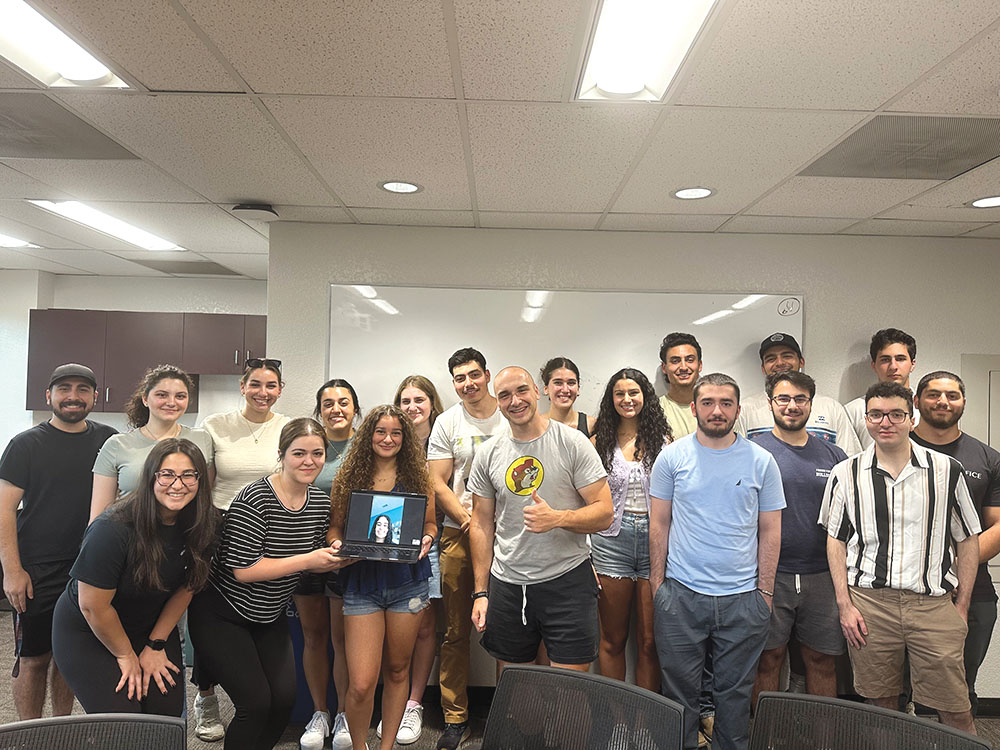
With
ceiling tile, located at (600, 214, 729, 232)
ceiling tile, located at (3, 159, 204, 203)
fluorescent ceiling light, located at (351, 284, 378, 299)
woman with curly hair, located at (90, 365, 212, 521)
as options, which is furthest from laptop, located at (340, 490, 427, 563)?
ceiling tile, located at (600, 214, 729, 232)

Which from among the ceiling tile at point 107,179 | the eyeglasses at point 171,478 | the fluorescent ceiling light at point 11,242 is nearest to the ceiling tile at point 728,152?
the eyeglasses at point 171,478

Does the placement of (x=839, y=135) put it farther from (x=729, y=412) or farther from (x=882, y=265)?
(x=882, y=265)

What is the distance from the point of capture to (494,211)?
3701 millimetres

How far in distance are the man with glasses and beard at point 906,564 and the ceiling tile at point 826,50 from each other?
121 cm

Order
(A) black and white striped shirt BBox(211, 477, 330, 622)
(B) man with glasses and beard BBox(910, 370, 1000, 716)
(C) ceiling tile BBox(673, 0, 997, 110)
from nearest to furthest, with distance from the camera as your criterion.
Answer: (C) ceiling tile BBox(673, 0, 997, 110) → (A) black and white striped shirt BBox(211, 477, 330, 622) → (B) man with glasses and beard BBox(910, 370, 1000, 716)

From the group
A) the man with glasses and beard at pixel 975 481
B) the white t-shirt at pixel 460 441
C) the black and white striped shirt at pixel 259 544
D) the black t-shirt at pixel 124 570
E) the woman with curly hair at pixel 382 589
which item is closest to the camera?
the black t-shirt at pixel 124 570

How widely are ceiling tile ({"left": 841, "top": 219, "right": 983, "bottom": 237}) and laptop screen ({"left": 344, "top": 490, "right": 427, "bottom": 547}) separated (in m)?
2.96

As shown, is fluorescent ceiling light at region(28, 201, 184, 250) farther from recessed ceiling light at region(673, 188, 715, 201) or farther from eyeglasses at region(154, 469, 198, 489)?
recessed ceiling light at region(673, 188, 715, 201)

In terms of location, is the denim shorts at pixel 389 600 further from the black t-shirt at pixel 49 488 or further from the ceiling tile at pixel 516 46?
the ceiling tile at pixel 516 46

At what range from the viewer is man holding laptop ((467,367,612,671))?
2.64 metres

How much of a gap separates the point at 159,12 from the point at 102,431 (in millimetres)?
Result: 2042

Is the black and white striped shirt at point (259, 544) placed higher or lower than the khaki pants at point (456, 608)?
higher

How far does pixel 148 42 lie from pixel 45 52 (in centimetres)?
50

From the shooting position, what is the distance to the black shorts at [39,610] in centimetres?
285
